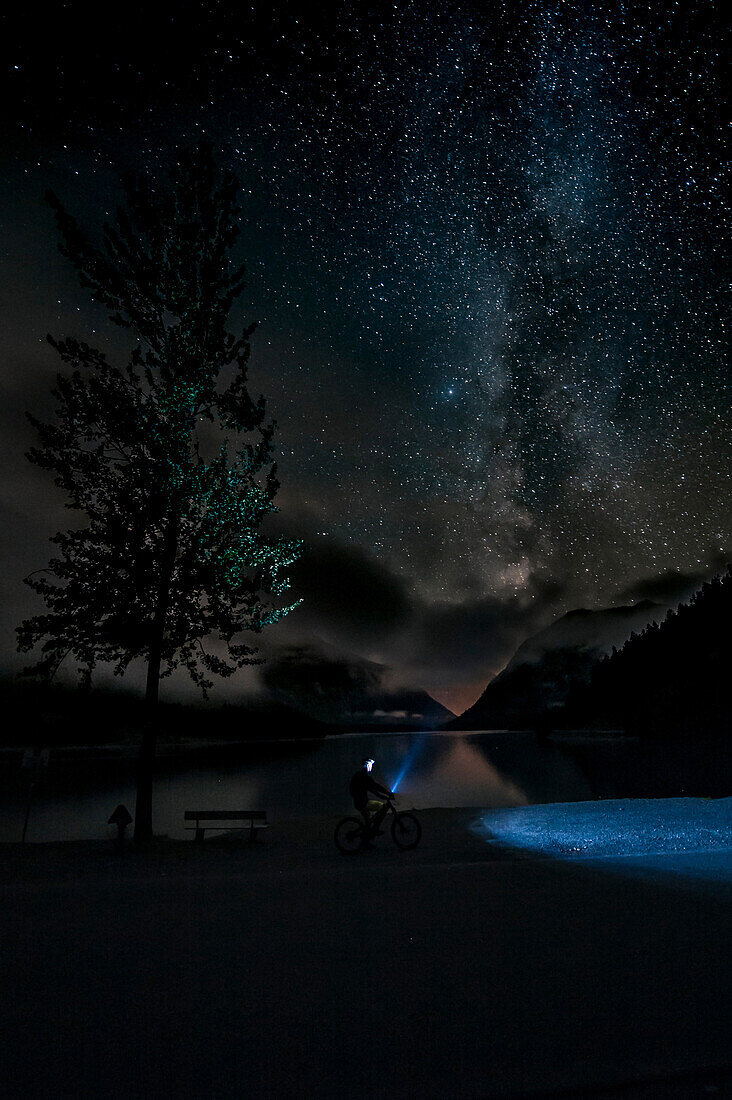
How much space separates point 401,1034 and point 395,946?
2.05 m

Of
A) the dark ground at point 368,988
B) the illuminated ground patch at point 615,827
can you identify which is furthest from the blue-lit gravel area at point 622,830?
the dark ground at point 368,988

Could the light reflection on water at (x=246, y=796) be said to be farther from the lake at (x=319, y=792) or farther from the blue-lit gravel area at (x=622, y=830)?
the blue-lit gravel area at (x=622, y=830)

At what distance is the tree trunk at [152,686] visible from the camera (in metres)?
18.7

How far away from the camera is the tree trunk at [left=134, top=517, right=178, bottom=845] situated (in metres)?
18.7

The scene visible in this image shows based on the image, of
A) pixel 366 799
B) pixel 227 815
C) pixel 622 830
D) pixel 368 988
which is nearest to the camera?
pixel 368 988

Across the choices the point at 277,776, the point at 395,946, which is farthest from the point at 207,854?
the point at 277,776

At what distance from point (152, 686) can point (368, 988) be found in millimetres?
14364

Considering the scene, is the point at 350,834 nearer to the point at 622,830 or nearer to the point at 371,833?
the point at 371,833

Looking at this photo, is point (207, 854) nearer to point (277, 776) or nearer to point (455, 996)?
point (455, 996)

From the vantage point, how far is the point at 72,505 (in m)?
18.5

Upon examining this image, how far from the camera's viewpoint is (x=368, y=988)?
A: 5.64m

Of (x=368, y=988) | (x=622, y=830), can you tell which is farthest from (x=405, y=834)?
(x=368, y=988)

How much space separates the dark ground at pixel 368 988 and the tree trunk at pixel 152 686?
889 cm

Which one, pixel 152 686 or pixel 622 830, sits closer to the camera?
pixel 622 830
